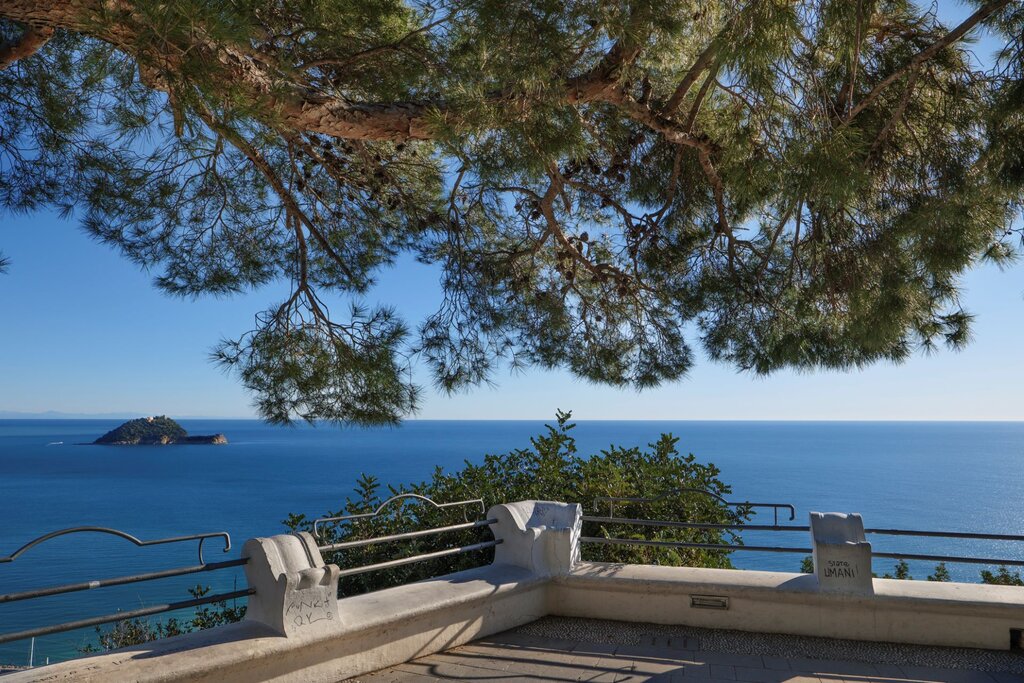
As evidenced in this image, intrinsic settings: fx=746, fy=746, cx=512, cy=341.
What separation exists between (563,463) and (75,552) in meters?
38.2

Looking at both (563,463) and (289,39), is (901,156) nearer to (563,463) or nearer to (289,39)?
(563,463)

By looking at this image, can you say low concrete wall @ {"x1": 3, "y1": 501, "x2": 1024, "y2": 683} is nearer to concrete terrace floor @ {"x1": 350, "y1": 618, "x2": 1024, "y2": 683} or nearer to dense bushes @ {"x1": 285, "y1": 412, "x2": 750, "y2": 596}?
concrete terrace floor @ {"x1": 350, "y1": 618, "x2": 1024, "y2": 683}

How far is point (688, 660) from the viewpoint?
12.8 feet

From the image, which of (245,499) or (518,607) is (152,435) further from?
(518,607)

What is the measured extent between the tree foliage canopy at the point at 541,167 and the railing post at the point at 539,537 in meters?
1.63

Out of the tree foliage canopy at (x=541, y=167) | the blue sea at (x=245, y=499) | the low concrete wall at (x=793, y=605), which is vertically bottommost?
the blue sea at (x=245, y=499)

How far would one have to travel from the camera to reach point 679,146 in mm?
6043

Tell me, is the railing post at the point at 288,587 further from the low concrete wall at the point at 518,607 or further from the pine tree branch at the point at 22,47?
the pine tree branch at the point at 22,47

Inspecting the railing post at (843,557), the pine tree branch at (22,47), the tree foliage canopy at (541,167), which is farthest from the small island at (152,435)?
the railing post at (843,557)

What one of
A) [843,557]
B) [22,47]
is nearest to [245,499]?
[22,47]

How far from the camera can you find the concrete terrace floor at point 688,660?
3.66 m

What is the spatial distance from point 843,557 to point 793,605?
15.8 inches

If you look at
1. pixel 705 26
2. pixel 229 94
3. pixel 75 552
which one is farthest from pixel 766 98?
pixel 75 552

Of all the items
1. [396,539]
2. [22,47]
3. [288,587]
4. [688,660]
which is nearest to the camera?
[288,587]
